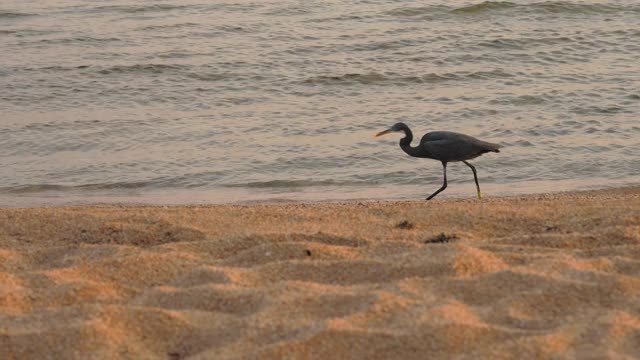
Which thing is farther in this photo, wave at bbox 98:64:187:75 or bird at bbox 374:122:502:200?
wave at bbox 98:64:187:75

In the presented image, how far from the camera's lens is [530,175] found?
10.1 meters

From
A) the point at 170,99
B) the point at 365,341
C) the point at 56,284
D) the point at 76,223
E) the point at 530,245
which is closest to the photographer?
the point at 365,341

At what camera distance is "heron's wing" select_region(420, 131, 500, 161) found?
8633 millimetres

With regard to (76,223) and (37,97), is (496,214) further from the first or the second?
(37,97)

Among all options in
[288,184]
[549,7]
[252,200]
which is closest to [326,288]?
[252,200]

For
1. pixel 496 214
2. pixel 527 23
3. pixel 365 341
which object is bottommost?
pixel 527 23

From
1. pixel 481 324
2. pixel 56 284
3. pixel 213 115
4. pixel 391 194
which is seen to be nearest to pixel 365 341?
pixel 481 324

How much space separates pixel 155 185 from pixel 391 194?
206 cm

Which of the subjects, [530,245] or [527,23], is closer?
[530,245]

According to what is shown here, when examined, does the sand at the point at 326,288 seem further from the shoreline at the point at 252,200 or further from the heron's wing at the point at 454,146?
the shoreline at the point at 252,200

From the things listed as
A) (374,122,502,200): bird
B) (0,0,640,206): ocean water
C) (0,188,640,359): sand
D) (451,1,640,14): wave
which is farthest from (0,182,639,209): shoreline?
(451,1,640,14): wave

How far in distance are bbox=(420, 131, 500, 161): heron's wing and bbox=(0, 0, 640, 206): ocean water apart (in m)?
0.80

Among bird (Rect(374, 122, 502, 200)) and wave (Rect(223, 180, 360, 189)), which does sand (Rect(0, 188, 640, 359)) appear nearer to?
bird (Rect(374, 122, 502, 200))

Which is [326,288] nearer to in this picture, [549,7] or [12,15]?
[549,7]
